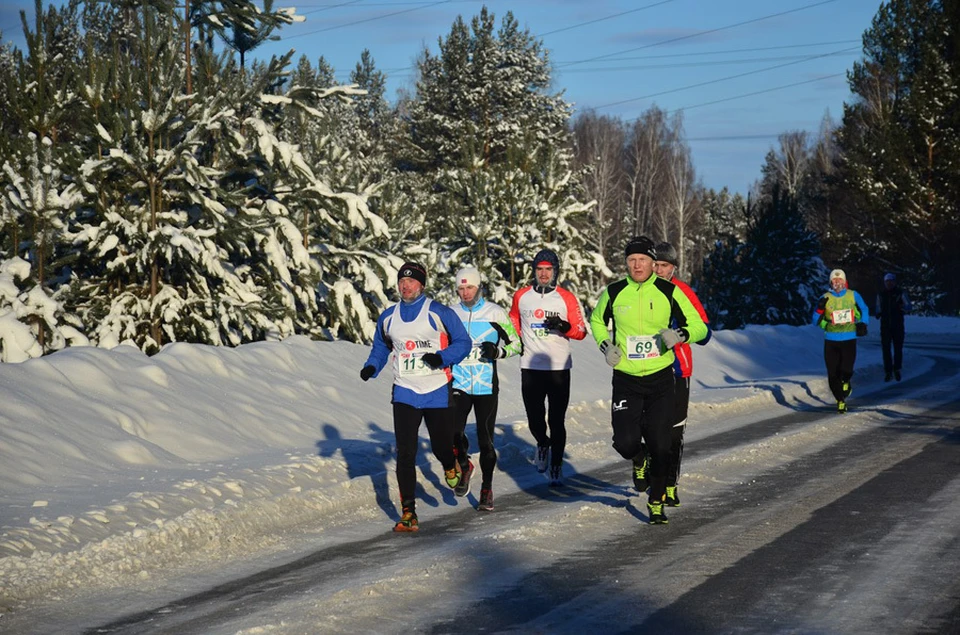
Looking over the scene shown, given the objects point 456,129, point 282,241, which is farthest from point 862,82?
point 282,241

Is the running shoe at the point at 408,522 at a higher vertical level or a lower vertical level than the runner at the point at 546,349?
lower

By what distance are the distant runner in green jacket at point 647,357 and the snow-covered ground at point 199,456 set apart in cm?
175

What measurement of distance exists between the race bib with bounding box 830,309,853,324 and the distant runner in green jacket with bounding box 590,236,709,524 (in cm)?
930

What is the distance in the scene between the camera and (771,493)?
32.7 ft

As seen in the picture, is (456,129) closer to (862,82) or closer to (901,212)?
(901,212)

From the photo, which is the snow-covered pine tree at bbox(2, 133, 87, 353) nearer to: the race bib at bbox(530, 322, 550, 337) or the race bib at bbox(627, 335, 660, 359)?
the race bib at bbox(530, 322, 550, 337)

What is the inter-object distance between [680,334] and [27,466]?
537cm

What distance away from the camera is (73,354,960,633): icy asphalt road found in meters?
5.82

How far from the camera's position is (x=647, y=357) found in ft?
28.4

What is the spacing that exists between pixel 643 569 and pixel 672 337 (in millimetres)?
2009

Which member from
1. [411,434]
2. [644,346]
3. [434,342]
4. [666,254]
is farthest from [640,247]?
[411,434]

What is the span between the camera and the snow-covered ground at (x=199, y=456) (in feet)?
25.3

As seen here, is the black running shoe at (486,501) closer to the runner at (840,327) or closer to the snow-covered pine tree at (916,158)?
the runner at (840,327)

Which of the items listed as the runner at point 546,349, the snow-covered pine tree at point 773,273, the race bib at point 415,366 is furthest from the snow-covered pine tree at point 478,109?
the race bib at point 415,366
